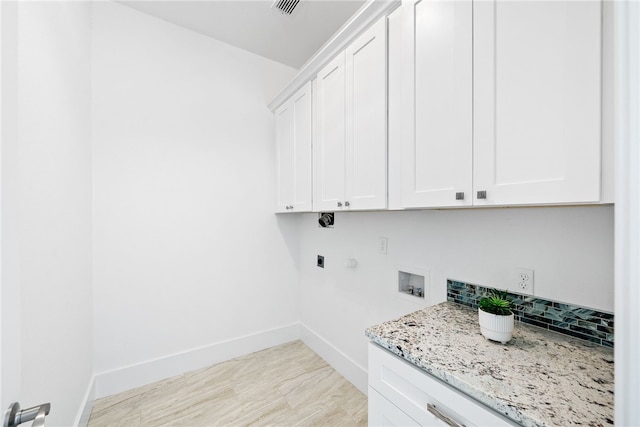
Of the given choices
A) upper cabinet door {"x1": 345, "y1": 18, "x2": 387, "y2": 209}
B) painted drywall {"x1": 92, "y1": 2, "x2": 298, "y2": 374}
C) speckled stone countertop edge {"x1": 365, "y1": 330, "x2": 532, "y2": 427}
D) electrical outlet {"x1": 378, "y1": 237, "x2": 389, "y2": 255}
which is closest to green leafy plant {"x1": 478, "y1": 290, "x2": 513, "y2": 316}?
speckled stone countertop edge {"x1": 365, "y1": 330, "x2": 532, "y2": 427}

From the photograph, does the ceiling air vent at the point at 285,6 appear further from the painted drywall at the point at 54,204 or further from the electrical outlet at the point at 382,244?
the electrical outlet at the point at 382,244

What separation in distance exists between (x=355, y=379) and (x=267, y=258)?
1.27 meters

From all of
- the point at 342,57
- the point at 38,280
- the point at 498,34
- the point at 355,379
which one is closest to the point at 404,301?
the point at 355,379

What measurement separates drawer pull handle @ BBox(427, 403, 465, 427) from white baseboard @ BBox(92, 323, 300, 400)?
2.00 metres

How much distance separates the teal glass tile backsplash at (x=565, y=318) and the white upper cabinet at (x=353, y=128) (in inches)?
29.4

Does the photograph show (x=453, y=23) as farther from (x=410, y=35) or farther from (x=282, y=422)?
(x=282, y=422)

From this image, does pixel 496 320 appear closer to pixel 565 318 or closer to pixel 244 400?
pixel 565 318

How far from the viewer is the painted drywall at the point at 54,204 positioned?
3.14ft

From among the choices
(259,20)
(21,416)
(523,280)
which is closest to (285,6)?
(259,20)

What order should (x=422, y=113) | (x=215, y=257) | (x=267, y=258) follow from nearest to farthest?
(x=422, y=113), (x=215, y=257), (x=267, y=258)

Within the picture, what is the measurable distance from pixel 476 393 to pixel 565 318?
62 centimetres

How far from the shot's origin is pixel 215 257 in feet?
7.72

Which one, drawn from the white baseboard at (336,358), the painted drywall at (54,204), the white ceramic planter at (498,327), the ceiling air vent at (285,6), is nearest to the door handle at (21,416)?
the painted drywall at (54,204)

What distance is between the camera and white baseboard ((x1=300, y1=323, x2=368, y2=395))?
6.55 feet
